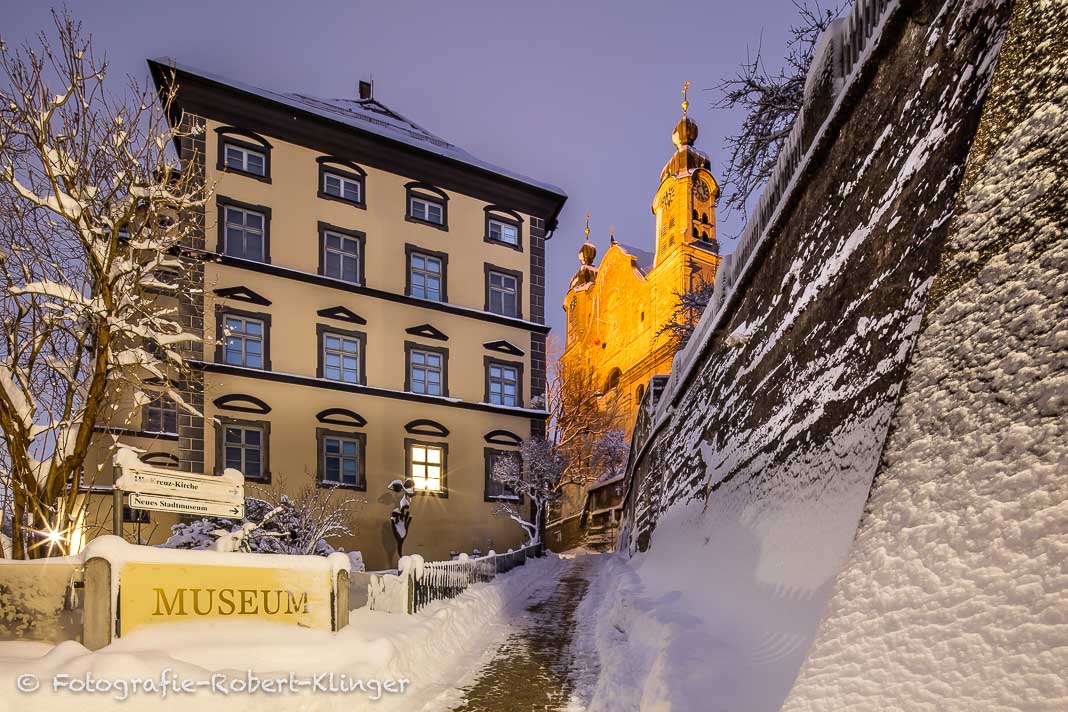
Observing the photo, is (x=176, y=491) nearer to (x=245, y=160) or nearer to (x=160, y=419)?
(x=245, y=160)

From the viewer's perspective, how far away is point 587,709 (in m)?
5.30

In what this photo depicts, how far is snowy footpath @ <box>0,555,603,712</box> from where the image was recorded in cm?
409

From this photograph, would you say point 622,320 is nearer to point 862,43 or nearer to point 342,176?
point 342,176

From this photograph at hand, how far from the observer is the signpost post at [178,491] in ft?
21.8

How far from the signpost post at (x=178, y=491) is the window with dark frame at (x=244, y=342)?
12.0 m

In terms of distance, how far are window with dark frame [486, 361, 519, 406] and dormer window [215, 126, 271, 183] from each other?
1078 centimetres

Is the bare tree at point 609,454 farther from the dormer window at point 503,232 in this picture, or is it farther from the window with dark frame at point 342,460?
the window with dark frame at point 342,460

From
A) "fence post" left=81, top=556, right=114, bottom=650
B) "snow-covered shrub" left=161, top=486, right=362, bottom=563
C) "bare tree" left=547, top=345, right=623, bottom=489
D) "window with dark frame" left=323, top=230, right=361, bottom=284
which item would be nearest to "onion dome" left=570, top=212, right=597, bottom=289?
"bare tree" left=547, top=345, right=623, bottom=489

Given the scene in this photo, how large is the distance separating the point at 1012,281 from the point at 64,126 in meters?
10.6

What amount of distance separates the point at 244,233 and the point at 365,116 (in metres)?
7.62

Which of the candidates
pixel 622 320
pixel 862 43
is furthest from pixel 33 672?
pixel 622 320

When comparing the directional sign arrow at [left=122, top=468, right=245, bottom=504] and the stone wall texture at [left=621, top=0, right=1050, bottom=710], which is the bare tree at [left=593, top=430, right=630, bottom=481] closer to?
the stone wall texture at [left=621, top=0, right=1050, bottom=710]

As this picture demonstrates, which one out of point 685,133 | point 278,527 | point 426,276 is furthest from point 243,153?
point 685,133

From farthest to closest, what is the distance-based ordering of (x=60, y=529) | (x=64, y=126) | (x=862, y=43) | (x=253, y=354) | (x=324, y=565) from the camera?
(x=253, y=354) < (x=64, y=126) < (x=60, y=529) < (x=324, y=565) < (x=862, y=43)
